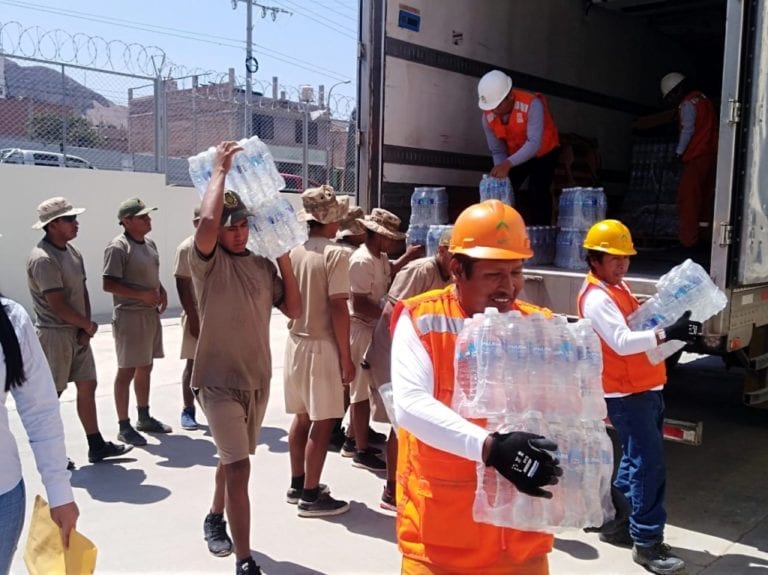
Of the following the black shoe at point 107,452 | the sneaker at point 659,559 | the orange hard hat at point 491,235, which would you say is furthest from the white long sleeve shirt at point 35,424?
the black shoe at point 107,452

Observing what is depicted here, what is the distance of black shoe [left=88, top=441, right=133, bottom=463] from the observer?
500 cm

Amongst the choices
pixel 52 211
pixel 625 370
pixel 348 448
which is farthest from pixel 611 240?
pixel 52 211

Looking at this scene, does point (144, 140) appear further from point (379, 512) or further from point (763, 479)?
point (763, 479)

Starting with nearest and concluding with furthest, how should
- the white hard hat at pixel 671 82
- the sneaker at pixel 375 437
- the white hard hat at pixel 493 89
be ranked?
1. the sneaker at pixel 375 437
2. the white hard hat at pixel 493 89
3. the white hard hat at pixel 671 82

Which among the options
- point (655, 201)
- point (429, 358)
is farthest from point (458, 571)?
point (655, 201)

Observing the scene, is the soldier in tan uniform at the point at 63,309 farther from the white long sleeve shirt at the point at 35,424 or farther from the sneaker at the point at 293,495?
the white long sleeve shirt at the point at 35,424

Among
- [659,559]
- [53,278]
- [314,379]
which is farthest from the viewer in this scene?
[53,278]

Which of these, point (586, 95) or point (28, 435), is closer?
point (28, 435)

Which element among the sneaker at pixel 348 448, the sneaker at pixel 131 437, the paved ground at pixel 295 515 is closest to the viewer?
the paved ground at pixel 295 515

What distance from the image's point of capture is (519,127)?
19.0ft

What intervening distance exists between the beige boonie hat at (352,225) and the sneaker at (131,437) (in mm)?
2036

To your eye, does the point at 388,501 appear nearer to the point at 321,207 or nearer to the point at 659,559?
the point at 659,559

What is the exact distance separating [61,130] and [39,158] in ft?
1.50

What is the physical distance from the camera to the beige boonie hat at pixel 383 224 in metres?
4.69
